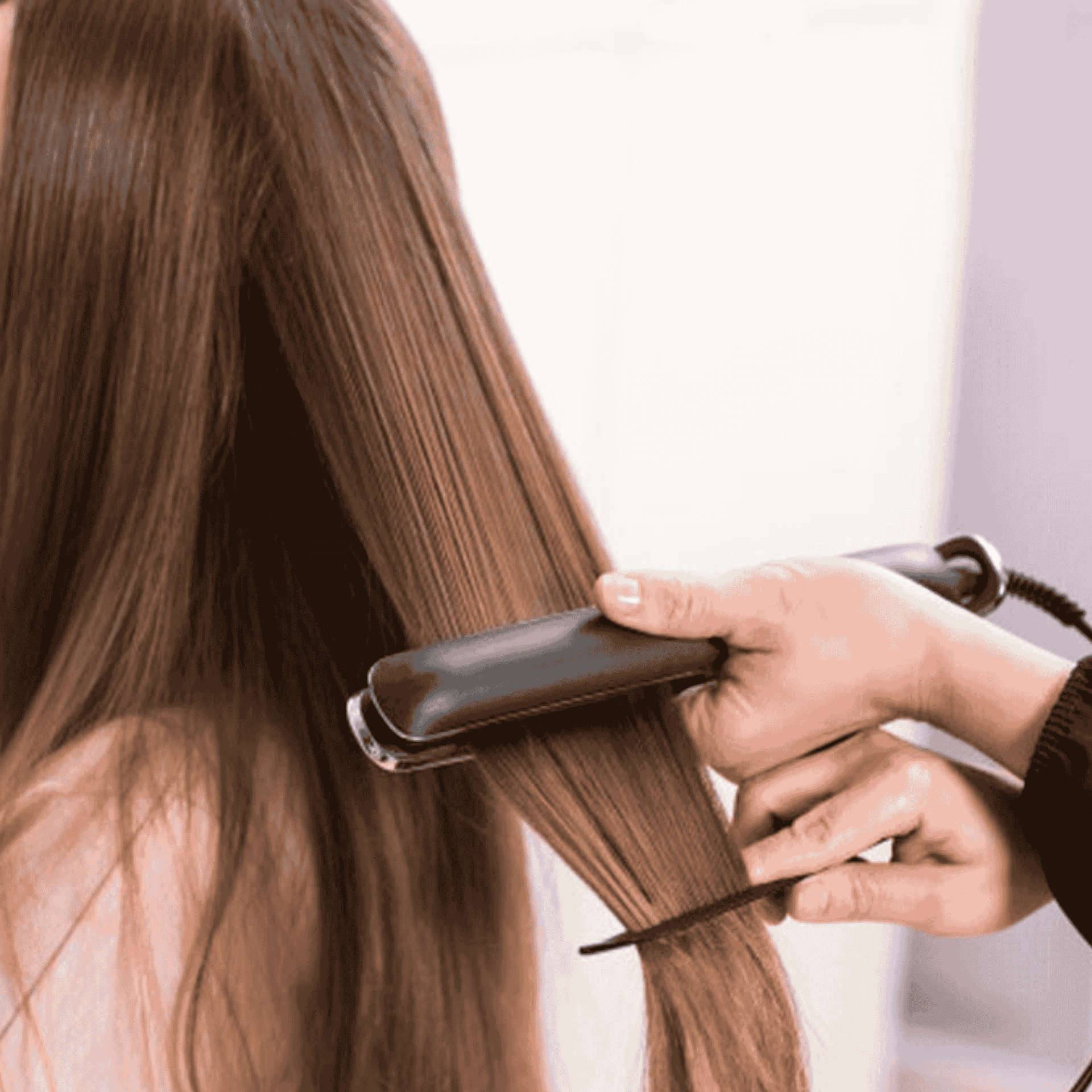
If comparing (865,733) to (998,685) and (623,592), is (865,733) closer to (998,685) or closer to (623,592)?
(998,685)

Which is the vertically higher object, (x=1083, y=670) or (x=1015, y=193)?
(x=1015, y=193)

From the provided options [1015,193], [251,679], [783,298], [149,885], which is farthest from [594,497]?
[149,885]

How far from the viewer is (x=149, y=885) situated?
0.52m

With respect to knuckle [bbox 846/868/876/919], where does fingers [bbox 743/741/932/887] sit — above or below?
above

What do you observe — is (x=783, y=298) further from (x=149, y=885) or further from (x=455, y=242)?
(x=149, y=885)

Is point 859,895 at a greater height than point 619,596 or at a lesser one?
lesser

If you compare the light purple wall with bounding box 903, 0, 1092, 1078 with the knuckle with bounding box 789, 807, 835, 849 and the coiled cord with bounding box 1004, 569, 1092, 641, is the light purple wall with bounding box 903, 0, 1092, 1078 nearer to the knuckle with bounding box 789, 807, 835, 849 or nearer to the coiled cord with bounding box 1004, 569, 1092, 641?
the coiled cord with bounding box 1004, 569, 1092, 641

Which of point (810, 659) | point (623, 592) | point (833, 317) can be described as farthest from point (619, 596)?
point (833, 317)

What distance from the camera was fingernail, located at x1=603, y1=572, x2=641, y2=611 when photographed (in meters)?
0.46

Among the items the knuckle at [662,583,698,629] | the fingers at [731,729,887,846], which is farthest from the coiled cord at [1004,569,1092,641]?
the knuckle at [662,583,698,629]

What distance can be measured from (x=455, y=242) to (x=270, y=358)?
0.11m

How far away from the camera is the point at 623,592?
1.52 feet

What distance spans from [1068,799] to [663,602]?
192 millimetres

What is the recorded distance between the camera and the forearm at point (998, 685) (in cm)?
52
